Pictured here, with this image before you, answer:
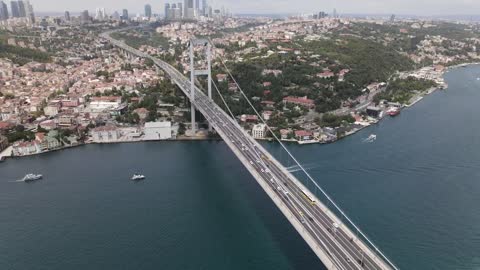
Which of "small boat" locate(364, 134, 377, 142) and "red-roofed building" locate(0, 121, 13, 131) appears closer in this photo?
"small boat" locate(364, 134, 377, 142)

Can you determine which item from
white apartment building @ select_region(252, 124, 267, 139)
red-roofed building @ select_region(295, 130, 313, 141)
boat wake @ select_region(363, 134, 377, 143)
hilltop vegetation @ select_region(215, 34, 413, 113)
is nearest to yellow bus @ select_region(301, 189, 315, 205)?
red-roofed building @ select_region(295, 130, 313, 141)

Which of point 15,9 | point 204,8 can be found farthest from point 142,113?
point 204,8

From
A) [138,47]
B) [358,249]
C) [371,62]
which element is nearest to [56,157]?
[358,249]

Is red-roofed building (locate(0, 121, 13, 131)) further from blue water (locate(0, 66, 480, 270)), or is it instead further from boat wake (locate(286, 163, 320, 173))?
boat wake (locate(286, 163, 320, 173))

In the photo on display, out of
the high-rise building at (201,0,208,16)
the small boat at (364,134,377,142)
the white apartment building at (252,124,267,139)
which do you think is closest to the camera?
the small boat at (364,134,377,142)

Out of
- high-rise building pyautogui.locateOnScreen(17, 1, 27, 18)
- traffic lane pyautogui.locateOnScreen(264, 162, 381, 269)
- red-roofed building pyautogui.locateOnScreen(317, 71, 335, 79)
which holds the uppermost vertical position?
high-rise building pyautogui.locateOnScreen(17, 1, 27, 18)

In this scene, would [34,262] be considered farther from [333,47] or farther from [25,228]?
[333,47]

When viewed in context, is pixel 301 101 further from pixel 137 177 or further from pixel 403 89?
pixel 137 177
